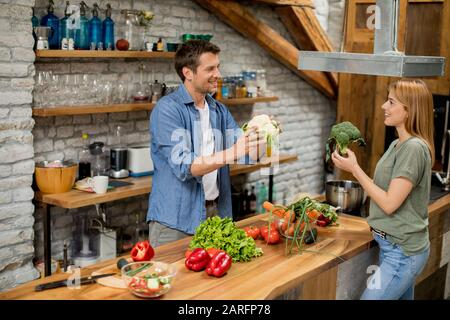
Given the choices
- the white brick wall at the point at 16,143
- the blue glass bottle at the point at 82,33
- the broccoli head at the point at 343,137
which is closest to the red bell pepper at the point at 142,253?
the broccoli head at the point at 343,137

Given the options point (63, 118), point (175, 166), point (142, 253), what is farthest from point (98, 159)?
point (142, 253)

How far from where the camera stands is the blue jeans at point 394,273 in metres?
3.06

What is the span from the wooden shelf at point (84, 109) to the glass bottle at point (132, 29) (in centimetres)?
51

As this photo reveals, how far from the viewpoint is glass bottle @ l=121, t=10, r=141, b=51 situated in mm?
4934

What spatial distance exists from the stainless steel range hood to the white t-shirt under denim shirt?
793 millimetres

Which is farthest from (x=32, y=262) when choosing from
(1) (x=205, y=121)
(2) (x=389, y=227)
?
(2) (x=389, y=227)

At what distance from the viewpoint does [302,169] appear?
301 inches

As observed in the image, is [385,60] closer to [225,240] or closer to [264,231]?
[264,231]

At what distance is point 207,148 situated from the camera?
365 cm

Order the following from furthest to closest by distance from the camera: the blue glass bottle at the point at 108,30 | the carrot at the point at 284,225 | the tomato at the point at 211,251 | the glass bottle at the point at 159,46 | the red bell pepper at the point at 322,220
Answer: the glass bottle at the point at 159,46 → the blue glass bottle at the point at 108,30 → the red bell pepper at the point at 322,220 → the carrot at the point at 284,225 → the tomato at the point at 211,251

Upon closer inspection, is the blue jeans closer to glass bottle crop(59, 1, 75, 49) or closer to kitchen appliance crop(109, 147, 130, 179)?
kitchen appliance crop(109, 147, 130, 179)

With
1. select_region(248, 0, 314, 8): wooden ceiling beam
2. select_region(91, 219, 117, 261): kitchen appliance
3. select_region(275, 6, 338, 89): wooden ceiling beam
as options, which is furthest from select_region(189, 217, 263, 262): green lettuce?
select_region(275, 6, 338, 89): wooden ceiling beam

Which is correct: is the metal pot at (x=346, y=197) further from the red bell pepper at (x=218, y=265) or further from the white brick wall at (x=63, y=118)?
the white brick wall at (x=63, y=118)

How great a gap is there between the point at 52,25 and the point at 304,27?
10.5 ft
